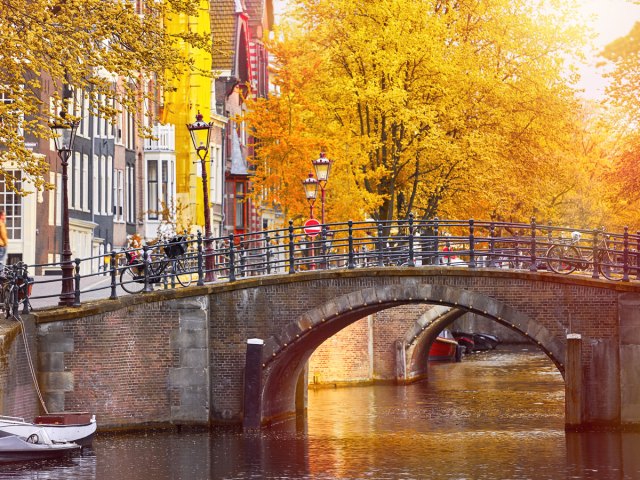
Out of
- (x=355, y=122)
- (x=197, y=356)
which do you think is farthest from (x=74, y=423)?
(x=355, y=122)

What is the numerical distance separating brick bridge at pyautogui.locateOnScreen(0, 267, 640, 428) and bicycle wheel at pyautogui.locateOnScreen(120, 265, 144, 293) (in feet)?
1.50

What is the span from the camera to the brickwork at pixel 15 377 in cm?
2775

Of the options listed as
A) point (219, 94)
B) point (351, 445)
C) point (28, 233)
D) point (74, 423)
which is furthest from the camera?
point (219, 94)

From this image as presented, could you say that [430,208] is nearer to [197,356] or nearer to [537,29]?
[537,29]

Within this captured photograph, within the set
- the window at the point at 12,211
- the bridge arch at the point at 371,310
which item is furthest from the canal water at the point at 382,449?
the window at the point at 12,211

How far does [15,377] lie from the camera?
28.7 metres

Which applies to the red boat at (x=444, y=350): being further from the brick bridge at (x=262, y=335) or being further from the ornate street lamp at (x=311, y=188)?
the brick bridge at (x=262, y=335)

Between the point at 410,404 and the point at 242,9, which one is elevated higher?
the point at 242,9

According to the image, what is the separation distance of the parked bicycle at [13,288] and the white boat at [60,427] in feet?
6.72

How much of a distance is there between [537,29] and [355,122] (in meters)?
Answer: 6.06

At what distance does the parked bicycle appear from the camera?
2875 cm

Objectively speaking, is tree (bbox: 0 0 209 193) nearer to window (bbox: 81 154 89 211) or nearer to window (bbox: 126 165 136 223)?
window (bbox: 81 154 89 211)

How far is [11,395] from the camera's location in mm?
28266

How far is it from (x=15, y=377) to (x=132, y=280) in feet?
11.5
